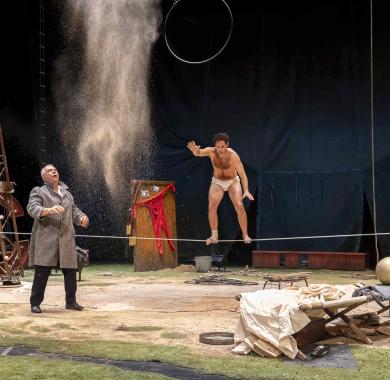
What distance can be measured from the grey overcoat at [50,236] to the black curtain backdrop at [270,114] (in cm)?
622

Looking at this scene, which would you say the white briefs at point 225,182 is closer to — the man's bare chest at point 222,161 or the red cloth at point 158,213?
the man's bare chest at point 222,161

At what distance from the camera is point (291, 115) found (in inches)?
478

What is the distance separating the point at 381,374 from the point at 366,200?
8.06 meters

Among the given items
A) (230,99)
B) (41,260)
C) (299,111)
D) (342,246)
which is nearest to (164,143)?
(230,99)

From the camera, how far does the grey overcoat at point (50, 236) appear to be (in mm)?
6613

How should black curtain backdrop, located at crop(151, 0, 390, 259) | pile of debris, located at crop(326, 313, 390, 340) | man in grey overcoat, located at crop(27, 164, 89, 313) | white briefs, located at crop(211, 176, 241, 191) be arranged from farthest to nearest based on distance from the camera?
1. black curtain backdrop, located at crop(151, 0, 390, 259)
2. white briefs, located at crop(211, 176, 241, 191)
3. man in grey overcoat, located at crop(27, 164, 89, 313)
4. pile of debris, located at crop(326, 313, 390, 340)

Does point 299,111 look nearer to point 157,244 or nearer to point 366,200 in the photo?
point 366,200

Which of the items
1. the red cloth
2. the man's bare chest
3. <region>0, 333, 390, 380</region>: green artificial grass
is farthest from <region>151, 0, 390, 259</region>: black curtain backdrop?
<region>0, 333, 390, 380</region>: green artificial grass

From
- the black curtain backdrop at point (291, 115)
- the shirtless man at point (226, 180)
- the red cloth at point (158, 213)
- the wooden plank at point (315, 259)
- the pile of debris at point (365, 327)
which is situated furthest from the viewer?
the red cloth at point (158, 213)

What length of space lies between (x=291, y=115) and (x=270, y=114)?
1.43 ft

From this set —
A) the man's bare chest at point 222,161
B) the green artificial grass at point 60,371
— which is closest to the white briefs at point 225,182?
the man's bare chest at point 222,161

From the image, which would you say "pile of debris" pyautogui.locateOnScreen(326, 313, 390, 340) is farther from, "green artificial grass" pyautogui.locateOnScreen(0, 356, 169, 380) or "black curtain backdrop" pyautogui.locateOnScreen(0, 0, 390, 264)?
"black curtain backdrop" pyautogui.locateOnScreen(0, 0, 390, 264)

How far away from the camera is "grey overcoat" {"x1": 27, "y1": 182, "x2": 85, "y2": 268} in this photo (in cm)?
661

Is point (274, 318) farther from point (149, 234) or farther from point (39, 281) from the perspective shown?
point (149, 234)
